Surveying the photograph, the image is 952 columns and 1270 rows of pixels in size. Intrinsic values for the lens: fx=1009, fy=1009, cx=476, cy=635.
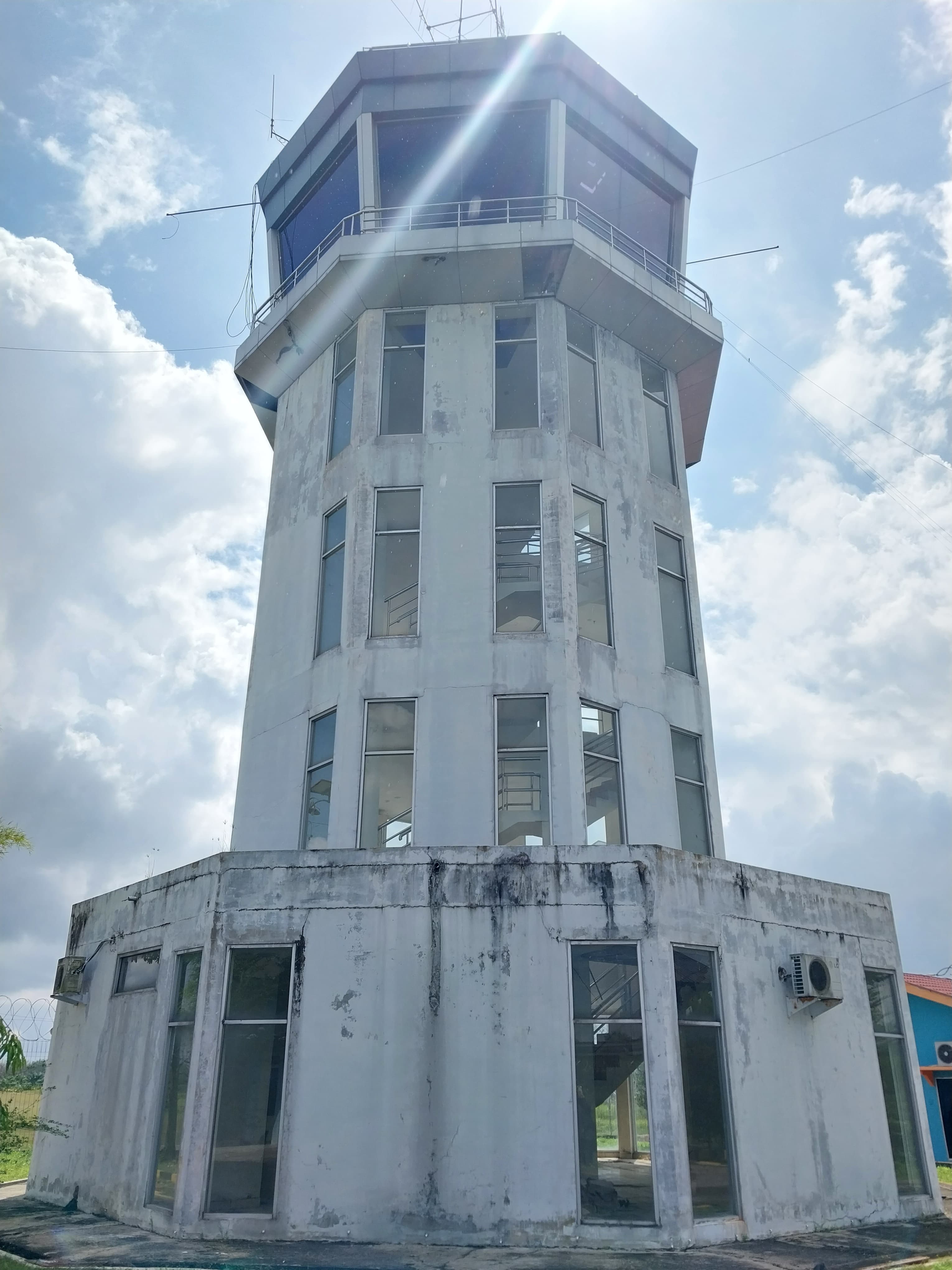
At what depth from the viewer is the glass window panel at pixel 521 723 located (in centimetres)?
1772

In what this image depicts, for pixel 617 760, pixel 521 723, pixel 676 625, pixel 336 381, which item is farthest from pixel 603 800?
pixel 336 381

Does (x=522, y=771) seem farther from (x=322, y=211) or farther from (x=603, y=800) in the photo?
(x=322, y=211)

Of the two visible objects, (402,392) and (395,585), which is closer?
(395,585)

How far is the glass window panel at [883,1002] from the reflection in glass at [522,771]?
5.67 meters

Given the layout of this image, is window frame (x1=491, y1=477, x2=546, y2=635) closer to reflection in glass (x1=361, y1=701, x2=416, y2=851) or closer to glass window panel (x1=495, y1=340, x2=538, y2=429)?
glass window panel (x1=495, y1=340, x2=538, y2=429)

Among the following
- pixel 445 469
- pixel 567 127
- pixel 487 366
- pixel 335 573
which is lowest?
pixel 335 573

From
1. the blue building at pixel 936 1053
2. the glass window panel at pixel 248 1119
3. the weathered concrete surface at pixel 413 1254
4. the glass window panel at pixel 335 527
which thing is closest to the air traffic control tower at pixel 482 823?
the glass window panel at pixel 248 1119

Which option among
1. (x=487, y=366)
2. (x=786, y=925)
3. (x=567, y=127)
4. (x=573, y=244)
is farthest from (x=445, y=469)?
(x=786, y=925)

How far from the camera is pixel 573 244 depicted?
67.2ft

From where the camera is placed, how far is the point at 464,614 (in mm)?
18547

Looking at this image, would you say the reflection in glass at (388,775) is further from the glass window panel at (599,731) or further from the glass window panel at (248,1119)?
the glass window panel at (248,1119)

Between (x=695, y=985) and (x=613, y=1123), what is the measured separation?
208 centimetres

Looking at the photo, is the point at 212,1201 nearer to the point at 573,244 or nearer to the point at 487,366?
the point at 487,366

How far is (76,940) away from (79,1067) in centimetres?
233
